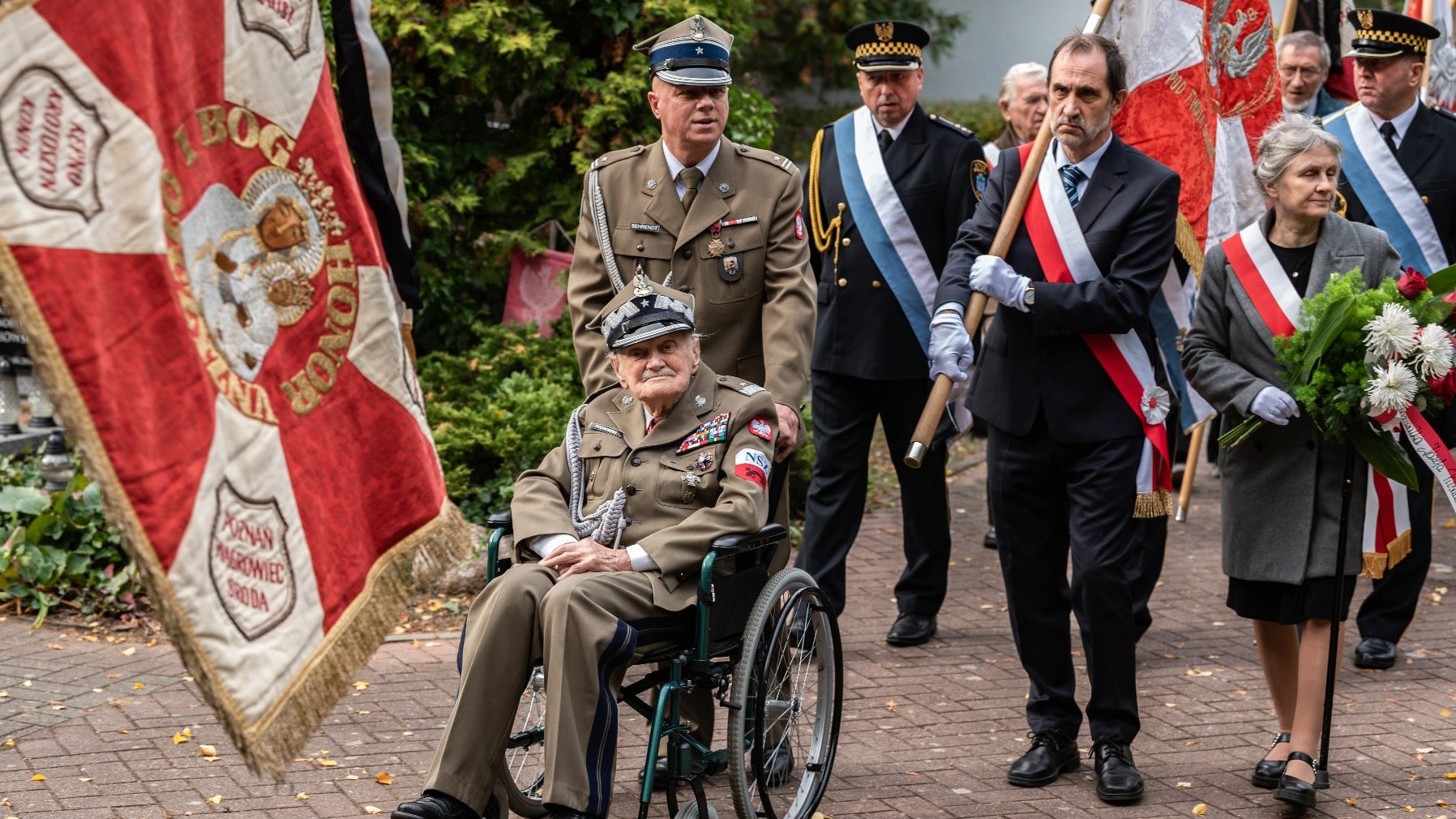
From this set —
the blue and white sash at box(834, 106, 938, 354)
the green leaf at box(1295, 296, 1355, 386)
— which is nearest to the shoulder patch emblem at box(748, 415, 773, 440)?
the green leaf at box(1295, 296, 1355, 386)

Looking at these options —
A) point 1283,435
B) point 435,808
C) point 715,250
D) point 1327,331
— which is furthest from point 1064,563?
point 435,808

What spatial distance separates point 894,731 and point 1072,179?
1.86 metres

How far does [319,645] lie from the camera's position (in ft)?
9.28

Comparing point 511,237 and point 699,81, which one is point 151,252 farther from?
point 511,237

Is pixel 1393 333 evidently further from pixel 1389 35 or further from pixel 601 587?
pixel 1389 35

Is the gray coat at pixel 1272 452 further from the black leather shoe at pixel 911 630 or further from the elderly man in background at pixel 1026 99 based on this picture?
the elderly man in background at pixel 1026 99

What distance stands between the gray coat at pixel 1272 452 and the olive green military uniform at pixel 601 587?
57.1 inches

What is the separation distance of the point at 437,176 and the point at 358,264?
620 cm

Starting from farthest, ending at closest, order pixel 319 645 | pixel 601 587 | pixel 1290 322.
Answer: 1. pixel 1290 322
2. pixel 601 587
3. pixel 319 645

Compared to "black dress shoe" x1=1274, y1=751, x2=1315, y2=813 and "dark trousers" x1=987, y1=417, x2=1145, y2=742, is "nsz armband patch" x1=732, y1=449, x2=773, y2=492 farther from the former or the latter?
"black dress shoe" x1=1274, y1=751, x2=1315, y2=813

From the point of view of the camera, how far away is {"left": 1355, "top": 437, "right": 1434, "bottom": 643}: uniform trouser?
20.1 feet

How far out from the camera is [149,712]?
532 centimetres

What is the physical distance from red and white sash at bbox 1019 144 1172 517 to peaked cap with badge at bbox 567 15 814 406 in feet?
2.33

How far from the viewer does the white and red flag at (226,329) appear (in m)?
2.35
